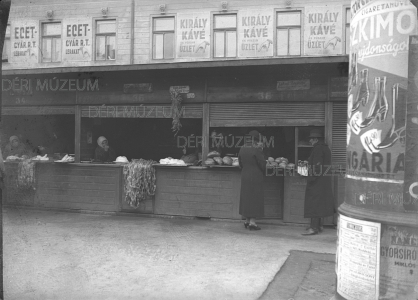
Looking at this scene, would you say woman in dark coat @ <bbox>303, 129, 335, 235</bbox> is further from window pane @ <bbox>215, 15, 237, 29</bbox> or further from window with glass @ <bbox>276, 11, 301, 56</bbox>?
window pane @ <bbox>215, 15, 237, 29</bbox>

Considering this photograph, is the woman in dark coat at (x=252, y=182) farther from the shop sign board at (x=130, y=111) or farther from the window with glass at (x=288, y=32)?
the window with glass at (x=288, y=32)

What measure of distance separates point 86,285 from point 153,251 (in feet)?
5.53

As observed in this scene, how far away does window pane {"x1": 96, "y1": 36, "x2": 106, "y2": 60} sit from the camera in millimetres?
16672

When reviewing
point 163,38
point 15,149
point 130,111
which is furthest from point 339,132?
point 163,38

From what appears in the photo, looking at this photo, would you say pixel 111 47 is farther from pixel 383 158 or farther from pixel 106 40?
pixel 383 158

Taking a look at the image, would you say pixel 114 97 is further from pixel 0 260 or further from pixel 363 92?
pixel 363 92

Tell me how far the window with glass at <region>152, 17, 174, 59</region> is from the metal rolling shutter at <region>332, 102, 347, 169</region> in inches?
355

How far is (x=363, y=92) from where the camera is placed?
3502 millimetres

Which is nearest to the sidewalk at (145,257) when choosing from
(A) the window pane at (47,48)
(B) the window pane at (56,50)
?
(B) the window pane at (56,50)

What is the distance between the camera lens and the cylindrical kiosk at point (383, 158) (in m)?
3.16

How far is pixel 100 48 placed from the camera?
16.8m

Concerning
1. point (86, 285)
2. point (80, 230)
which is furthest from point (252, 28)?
point (86, 285)

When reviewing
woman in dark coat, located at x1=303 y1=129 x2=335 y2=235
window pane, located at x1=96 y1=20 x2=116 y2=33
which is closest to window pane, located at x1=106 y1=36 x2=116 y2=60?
window pane, located at x1=96 y1=20 x2=116 y2=33

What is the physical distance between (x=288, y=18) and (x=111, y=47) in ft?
23.9
